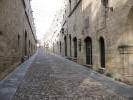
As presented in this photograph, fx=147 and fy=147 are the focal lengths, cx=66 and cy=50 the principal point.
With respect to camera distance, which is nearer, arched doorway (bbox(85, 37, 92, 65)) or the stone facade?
the stone facade

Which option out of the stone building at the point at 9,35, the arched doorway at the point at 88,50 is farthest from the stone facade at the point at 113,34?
the stone building at the point at 9,35

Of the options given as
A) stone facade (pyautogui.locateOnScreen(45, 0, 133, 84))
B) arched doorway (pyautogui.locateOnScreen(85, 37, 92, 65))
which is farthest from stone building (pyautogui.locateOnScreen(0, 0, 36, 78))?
arched doorway (pyautogui.locateOnScreen(85, 37, 92, 65))

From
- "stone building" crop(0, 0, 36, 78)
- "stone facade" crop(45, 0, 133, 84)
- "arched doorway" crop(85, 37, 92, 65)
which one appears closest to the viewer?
"stone facade" crop(45, 0, 133, 84)

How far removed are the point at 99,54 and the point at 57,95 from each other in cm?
555

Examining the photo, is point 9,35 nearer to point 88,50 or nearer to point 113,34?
point 113,34

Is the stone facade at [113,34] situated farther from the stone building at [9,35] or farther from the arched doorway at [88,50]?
the stone building at [9,35]

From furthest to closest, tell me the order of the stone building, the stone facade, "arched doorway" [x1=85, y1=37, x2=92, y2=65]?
"arched doorway" [x1=85, y1=37, x2=92, y2=65] → the stone building → the stone facade

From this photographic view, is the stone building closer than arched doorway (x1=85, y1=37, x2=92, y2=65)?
Yes

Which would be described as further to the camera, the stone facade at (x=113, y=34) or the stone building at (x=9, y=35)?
the stone building at (x=9, y=35)

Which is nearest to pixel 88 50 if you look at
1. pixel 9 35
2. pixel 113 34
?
pixel 113 34

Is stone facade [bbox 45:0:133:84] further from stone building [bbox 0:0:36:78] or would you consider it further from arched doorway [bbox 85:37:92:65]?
stone building [bbox 0:0:36:78]

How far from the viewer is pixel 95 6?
9938 millimetres

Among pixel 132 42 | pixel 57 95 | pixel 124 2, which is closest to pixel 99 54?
pixel 132 42

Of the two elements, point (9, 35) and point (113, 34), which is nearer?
point (113, 34)
